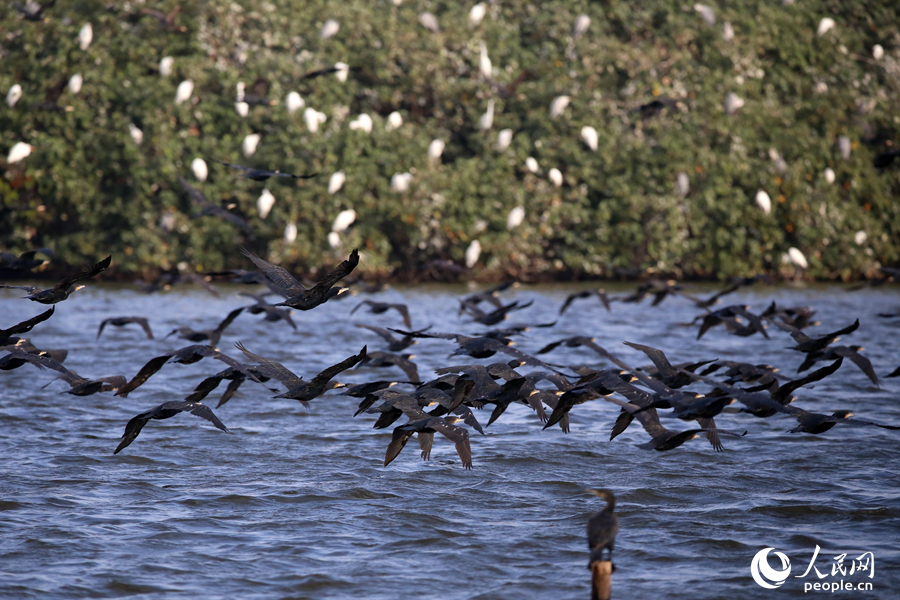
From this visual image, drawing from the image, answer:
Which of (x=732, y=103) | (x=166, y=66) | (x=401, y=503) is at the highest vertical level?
(x=166, y=66)

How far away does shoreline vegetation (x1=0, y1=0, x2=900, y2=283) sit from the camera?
29188 millimetres

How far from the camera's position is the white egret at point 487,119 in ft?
95.6

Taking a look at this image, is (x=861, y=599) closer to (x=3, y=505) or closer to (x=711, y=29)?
(x=3, y=505)

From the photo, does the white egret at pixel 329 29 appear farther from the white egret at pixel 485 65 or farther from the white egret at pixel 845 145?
the white egret at pixel 845 145

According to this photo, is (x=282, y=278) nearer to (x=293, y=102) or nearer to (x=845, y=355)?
(x=845, y=355)

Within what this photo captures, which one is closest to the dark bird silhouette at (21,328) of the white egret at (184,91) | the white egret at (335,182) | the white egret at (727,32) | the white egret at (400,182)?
the white egret at (335,182)

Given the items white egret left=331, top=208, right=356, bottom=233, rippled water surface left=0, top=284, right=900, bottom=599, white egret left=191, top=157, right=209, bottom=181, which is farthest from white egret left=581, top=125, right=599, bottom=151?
rippled water surface left=0, top=284, right=900, bottom=599

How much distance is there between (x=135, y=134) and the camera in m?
28.5

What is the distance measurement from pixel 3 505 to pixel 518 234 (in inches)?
864

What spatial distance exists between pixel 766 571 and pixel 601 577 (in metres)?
2.05

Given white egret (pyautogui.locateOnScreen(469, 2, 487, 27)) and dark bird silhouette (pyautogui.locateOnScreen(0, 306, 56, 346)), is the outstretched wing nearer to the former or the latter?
dark bird silhouette (pyautogui.locateOnScreen(0, 306, 56, 346))

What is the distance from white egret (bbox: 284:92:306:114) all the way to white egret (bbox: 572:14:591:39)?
27.2 ft

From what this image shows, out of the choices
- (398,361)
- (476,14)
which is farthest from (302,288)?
(476,14)

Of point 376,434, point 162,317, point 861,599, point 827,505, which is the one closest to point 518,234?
point 162,317
